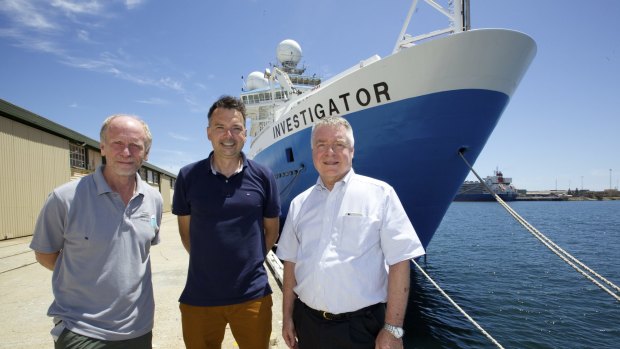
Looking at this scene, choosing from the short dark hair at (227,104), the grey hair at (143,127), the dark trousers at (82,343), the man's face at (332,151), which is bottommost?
the dark trousers at (82,343)

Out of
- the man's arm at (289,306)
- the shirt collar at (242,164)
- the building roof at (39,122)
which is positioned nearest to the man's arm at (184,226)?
the shirt collar at (242,164)

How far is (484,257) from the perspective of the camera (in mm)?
13812

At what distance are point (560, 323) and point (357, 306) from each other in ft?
24.0

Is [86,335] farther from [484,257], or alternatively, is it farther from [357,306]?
[484,257]

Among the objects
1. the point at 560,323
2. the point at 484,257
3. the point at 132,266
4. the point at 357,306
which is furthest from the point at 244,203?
the point at 484,257

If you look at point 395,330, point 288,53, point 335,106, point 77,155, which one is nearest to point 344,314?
point 395,330

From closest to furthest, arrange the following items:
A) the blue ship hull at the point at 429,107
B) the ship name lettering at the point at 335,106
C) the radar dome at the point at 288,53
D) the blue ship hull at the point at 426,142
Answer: the blue ship hull at the point at 429,107 < the blue ship hull at the point at 426,142 < the ship name lettering at the point at 335,106 < the radar dome at the point at 288,53

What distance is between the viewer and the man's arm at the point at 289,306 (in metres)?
1.95

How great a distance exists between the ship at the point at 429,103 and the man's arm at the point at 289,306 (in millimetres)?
5289

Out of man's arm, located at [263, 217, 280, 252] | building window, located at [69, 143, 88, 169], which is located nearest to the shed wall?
building window, located at [69, 143, 88, 169]

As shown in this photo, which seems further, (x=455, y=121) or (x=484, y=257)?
(x=484, y=257)

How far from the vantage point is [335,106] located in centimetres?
748

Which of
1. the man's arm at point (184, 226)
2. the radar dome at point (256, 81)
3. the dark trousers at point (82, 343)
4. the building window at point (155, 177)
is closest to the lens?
the dark trousers at point (82, 343)

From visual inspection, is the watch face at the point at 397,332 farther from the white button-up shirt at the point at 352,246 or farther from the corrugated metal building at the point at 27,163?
the corrugated metal building at the point at 27,163
